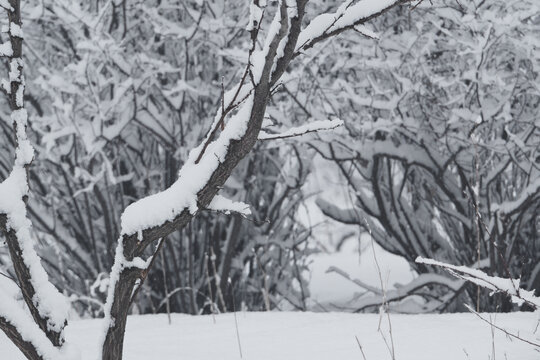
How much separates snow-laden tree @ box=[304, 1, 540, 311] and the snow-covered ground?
0.89 m

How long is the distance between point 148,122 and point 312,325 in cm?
209

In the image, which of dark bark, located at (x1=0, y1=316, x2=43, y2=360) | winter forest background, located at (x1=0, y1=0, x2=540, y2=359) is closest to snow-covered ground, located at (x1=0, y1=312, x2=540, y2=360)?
winter forest background, located at (x1=0, y1=0, x2=540, y2=359)

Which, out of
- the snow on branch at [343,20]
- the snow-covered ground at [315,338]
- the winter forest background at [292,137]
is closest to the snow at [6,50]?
the snow on branch at [343,20]

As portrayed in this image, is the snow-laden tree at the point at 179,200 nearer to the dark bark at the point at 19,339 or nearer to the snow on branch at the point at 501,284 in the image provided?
the dark bark at the point at 19,339

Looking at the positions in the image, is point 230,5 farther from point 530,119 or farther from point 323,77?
point 530,119

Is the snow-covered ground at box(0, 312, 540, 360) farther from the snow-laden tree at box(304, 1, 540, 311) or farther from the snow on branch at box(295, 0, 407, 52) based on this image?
the snow on branch at box(295, 0, 407, 52)

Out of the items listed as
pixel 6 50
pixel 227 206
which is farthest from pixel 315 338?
pixel 6 50

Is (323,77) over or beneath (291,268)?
over

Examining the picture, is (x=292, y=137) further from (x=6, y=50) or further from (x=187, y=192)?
(x=187, y=192)

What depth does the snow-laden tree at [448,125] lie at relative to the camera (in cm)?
348

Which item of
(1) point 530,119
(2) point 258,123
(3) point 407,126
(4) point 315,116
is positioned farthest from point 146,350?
(1) point 530,119

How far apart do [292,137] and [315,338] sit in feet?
5.13

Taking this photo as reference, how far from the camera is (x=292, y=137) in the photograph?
361 centimetres

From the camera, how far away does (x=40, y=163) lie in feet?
15.6
